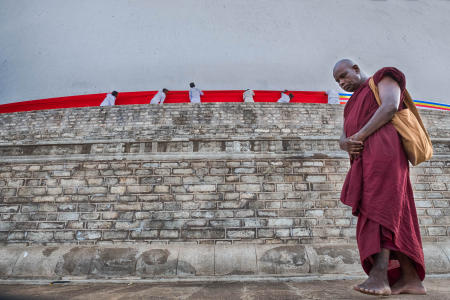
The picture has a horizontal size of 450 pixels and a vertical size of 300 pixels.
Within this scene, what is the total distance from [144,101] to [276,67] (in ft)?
17.8

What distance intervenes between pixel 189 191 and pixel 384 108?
292 cm

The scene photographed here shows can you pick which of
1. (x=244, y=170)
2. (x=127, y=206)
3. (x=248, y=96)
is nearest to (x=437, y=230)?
(x=244, y=170)

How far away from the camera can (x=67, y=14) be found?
1305 centimetres

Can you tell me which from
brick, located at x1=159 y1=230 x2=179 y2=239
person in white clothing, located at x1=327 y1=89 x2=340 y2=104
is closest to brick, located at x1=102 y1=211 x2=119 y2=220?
brick, located at x1=159 y1=230 x2=179 y2=239

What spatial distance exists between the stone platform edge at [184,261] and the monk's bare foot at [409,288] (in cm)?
182

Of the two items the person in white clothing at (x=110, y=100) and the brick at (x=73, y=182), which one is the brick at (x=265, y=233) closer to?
the brick at (x=73, y=182)

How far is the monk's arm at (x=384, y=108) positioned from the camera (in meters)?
1.56

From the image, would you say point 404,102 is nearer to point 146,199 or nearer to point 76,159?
point 146,199

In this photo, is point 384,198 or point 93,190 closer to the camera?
point 384,198

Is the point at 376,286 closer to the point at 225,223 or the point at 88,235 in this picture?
the point at 225,223

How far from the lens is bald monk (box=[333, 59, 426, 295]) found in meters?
1.43

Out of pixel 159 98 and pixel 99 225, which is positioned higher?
pixel 159 98

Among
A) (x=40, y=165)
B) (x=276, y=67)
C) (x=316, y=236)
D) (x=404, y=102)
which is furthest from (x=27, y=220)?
(x=276, y=67)

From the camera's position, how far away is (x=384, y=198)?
1474 mm
